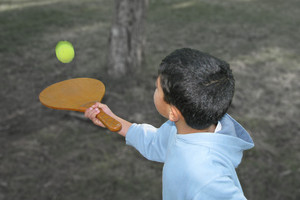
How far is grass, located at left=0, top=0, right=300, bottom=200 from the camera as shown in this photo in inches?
118

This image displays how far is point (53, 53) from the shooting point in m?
5.33

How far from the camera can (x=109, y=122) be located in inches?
71.0

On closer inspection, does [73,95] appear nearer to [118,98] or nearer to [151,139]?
[151,139]

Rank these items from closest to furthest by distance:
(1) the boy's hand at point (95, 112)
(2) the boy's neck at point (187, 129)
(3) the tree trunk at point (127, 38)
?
1. (2) the boy's neck at point (187, 129)
2. (1) the boy's hand at point (95, 112)
3. (3) the tree trunk at point (127, 38)

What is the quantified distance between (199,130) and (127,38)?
307 cm

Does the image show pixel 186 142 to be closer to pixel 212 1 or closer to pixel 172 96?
pixel 172 96

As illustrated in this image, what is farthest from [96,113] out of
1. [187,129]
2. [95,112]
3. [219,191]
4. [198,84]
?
[219,191]

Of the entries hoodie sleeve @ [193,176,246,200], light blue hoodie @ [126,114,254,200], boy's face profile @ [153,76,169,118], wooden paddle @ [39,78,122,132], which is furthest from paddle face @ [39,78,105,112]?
hoodie sleeve @ [193,176,246,200]

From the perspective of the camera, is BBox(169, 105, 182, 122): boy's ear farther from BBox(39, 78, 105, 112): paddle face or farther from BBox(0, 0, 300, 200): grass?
BBox(0, 0, 300, 200): grass

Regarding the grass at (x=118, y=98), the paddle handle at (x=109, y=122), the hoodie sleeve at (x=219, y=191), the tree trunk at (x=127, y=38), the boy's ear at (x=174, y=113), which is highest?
the boy's ear at (x=174, y=113)

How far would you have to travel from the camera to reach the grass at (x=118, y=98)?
3010 millimetres

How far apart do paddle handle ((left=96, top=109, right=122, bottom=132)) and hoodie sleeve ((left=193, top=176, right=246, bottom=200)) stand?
0.63 metres

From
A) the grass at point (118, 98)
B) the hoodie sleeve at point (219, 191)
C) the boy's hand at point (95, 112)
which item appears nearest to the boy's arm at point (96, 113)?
the boy's hand at point (95, 112)

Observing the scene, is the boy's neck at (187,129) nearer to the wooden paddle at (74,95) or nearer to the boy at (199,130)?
the boy at (199,130)
